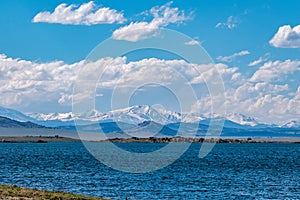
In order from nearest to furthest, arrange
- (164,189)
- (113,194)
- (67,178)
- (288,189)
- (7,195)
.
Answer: (7,195)
(113,194)
(164,189)
(288,189)
(67,178)

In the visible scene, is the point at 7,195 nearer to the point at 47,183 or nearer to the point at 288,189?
the point at 47,183

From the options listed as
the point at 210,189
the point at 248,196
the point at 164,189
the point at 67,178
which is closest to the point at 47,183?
the point at 67,178

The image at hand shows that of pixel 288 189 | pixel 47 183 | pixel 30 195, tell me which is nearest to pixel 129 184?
pixel 47 183

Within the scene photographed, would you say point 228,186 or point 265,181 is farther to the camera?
point 265,181

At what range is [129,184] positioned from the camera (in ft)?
216

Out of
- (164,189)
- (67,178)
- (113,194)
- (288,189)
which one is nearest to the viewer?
(113,194)

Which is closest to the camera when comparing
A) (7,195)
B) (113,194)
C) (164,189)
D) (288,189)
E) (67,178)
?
(7,195)

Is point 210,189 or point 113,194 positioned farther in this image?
point 210,189

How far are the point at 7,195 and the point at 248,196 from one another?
2942 centimetres

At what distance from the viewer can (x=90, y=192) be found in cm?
5628

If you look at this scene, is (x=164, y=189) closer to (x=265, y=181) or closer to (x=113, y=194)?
(x=113, y=194)

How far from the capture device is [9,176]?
237 ft

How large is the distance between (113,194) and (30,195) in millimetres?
16400

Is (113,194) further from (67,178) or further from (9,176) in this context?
(9,176)
